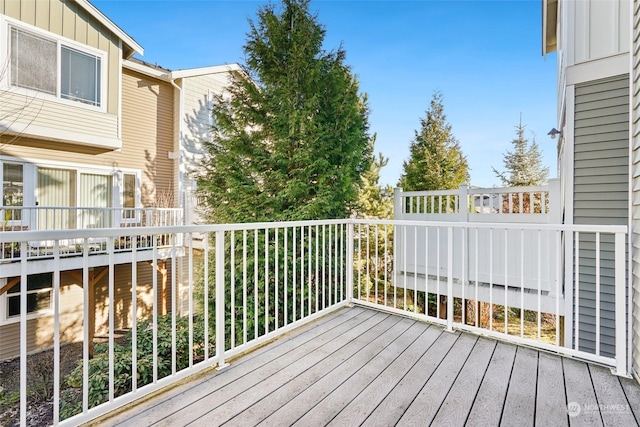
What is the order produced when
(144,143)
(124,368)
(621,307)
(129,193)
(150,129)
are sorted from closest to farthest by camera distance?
(621,307), (124,368), (129,193), (144,143), (150,129)

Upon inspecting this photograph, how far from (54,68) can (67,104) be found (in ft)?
2.23

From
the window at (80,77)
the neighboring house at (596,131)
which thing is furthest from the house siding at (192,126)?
the neighboring house at (596,131)

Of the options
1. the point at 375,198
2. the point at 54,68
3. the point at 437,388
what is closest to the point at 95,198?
the point at 54,68

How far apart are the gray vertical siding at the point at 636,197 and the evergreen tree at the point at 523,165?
11.5m

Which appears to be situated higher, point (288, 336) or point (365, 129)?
point (365, 129)

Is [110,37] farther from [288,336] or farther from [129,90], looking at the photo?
[288,336]

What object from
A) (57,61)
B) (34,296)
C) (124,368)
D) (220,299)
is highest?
(57,61)

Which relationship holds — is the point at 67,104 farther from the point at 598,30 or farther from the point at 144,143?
the point at 598,30

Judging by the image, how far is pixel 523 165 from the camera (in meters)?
12.7

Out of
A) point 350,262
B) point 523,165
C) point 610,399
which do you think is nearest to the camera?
point 610,399

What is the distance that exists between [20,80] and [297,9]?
5.26 meters

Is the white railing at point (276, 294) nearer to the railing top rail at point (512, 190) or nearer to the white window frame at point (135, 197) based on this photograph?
the railing top rail at point (512, 190)

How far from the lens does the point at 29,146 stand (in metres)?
6.36

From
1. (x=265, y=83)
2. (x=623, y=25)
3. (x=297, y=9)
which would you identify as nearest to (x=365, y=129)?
(x=265, y=83)
